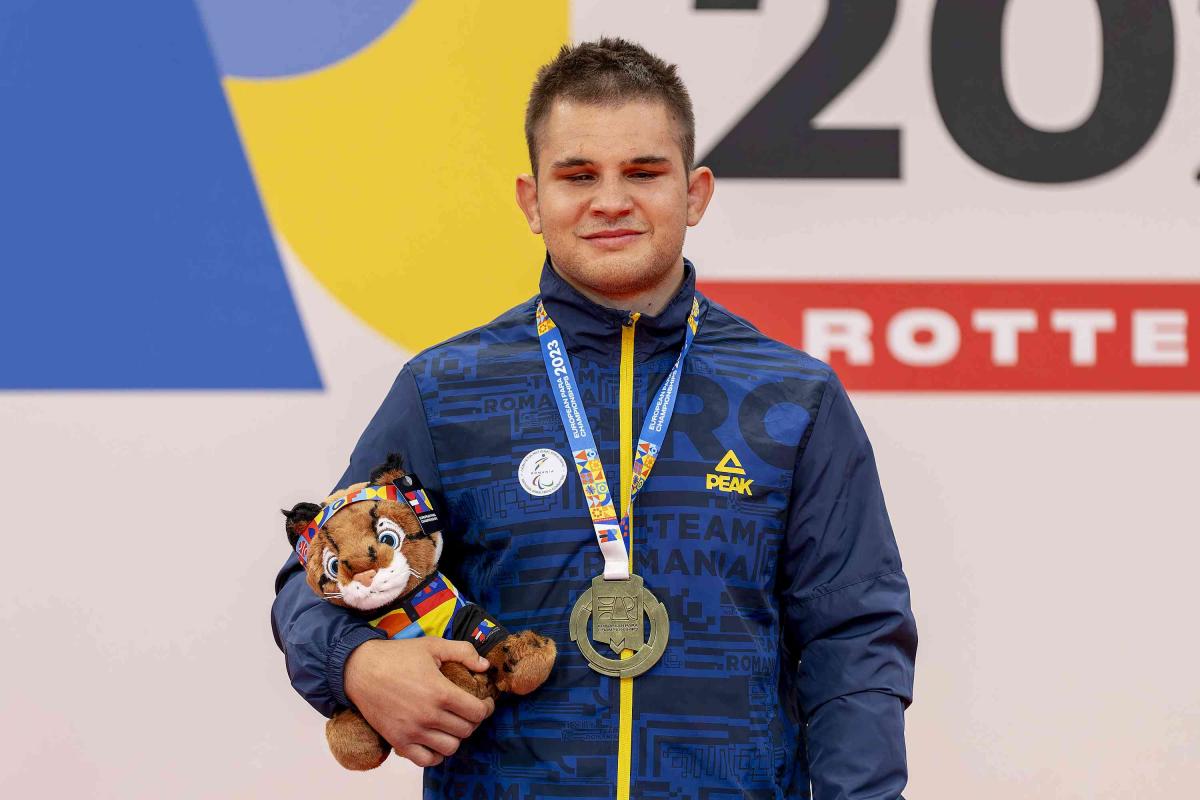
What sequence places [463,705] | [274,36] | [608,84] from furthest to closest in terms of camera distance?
[274,36] → [608,84] → [463,705]

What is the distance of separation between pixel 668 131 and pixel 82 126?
4.72 feet

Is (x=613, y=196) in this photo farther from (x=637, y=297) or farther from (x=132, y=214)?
(x=132, y=214)

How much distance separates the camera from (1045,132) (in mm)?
2549

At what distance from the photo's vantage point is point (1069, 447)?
2525 millimetres

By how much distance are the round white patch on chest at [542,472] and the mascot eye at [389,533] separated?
17cm

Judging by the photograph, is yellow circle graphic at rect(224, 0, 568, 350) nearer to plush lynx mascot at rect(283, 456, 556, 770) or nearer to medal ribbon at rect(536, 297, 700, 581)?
medal ribbon at rect(536, 297, 700, 581)

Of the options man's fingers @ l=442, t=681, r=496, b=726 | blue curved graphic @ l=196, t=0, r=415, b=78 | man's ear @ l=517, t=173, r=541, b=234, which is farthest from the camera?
blue curved graphic @ l=196, t=0, r=415, b=78

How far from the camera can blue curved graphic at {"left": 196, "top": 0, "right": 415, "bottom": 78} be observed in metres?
2.51

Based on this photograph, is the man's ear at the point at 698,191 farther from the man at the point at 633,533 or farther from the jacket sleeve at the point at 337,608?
the jacket sleeve at the point at 337,608

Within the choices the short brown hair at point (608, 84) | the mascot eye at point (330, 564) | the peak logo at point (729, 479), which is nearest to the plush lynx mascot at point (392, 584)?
the mascot eye at point (330, 564)

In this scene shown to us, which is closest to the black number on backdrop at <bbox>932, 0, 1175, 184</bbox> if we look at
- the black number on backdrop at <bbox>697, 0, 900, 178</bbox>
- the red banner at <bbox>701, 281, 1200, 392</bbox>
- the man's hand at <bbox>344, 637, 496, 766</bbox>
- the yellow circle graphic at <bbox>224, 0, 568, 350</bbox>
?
the black number on backdrop at <bbox>697, 0, 900, 178</bbox>

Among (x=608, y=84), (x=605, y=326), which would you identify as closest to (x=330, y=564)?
(x=605, y=326)

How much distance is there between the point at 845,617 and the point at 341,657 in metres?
0.57

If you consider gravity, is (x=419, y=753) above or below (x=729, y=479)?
below
